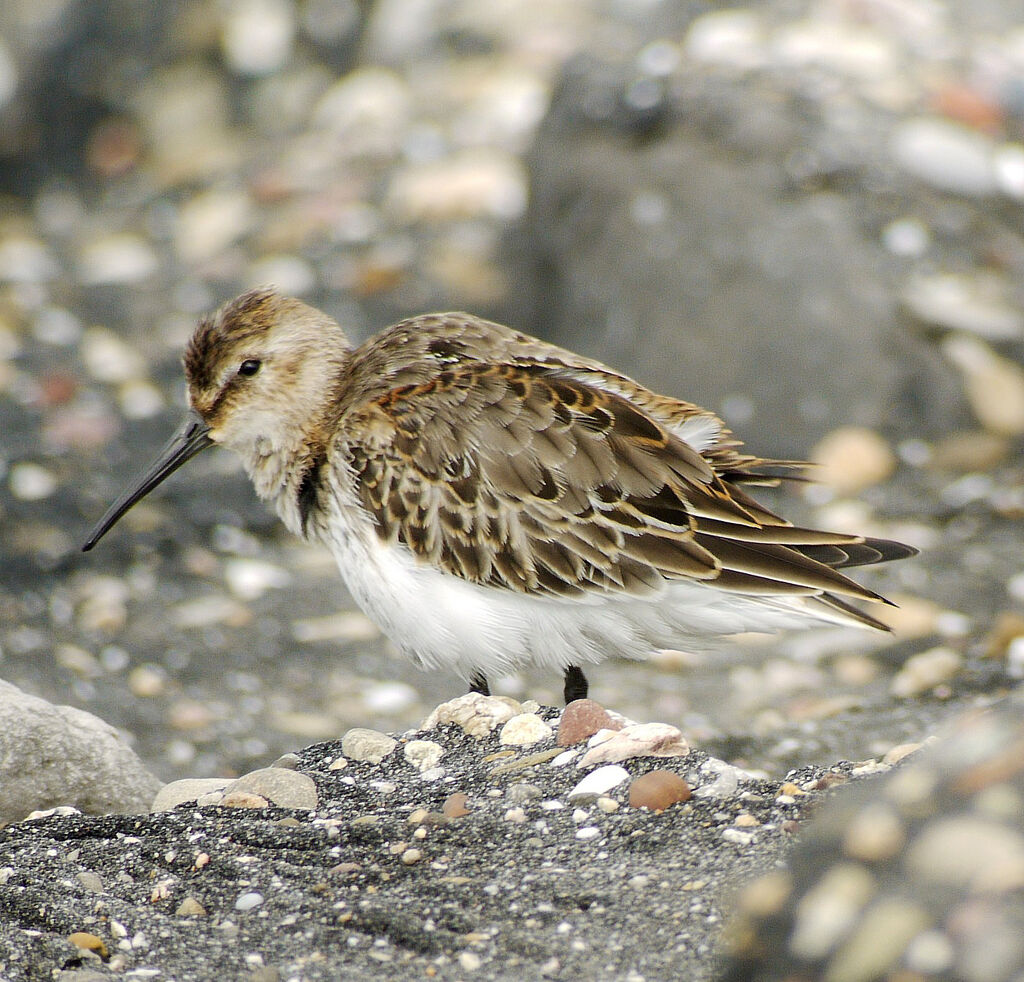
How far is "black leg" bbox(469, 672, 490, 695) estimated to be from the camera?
4320 millimetres

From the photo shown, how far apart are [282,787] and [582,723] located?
2.44 feet

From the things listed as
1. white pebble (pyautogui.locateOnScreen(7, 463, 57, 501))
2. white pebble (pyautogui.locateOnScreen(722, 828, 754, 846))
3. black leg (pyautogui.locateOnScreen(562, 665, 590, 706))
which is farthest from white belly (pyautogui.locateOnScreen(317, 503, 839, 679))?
Answer: white pebble (pyautogui.locateOnScreen(7, 463, 57, 501))

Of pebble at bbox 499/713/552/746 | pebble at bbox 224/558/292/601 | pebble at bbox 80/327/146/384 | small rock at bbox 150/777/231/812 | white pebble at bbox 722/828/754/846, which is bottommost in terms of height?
pebble at bbox 224/558/292/601

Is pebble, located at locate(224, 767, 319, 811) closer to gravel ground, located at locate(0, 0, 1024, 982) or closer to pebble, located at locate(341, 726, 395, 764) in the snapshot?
gravel ground, located at locate(0, 0, 1024, 982)

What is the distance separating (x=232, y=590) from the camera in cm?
641

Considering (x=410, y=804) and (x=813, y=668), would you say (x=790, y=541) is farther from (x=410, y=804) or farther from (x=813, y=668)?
(x=813, y=668)

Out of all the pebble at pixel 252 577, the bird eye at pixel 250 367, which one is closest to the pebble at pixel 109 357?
the pebble at pixel 252 577

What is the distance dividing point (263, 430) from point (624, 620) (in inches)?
52.4

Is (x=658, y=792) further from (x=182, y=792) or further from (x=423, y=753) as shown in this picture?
(x=182, y=792)

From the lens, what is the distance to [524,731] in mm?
3650

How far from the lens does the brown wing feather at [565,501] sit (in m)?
3.99

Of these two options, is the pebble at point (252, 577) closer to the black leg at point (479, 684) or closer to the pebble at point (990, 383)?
the black leg at point (479, 684)

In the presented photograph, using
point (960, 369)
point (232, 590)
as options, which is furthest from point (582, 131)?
point (232, 590)

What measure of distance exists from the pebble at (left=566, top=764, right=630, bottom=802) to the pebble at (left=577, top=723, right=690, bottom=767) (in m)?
0.04
